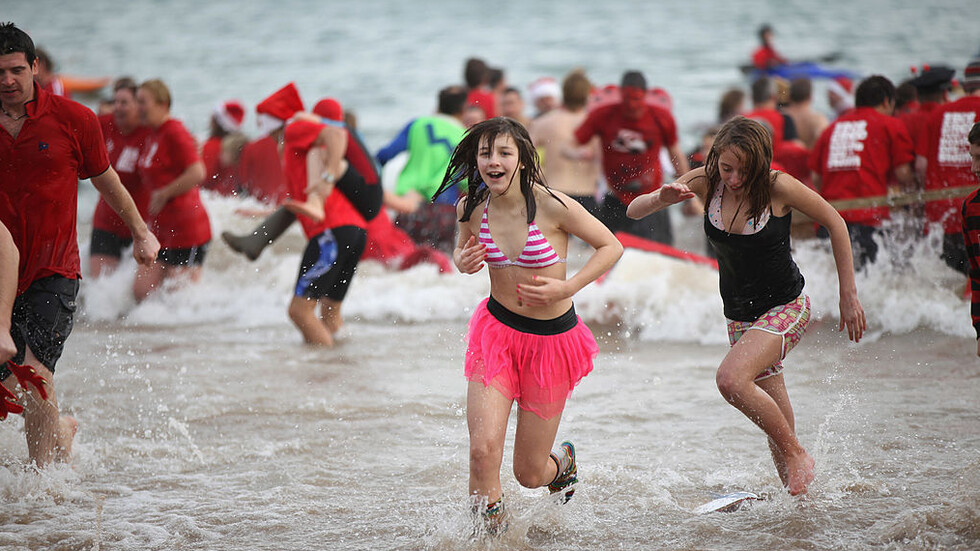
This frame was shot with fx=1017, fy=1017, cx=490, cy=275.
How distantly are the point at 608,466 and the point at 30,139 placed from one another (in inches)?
126

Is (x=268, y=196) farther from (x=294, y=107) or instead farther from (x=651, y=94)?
(x=651, y=94)

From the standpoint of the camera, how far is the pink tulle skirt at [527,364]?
417cm

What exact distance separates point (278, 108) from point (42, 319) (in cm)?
354

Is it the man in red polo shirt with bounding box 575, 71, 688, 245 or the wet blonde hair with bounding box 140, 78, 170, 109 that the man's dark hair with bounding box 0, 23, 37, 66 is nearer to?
the wet blonde hair with bounding box 140, 78, 170, 109

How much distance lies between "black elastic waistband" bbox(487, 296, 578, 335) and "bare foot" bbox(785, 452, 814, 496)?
1.21 meters

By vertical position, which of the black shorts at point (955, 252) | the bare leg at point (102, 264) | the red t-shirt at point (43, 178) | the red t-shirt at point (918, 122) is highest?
the red t-shirt at point (43, 178)

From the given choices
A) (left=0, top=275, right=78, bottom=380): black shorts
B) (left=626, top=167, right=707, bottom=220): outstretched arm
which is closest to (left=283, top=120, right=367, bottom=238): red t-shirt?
(left=0, top=275, right=78, bottom=380): black shorts

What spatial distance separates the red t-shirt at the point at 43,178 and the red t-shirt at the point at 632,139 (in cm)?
547

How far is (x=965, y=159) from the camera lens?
7.68m

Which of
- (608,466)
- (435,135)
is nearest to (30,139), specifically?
(608,466)

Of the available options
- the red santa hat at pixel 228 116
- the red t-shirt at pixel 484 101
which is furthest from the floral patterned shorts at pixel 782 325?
the red santa hat at pixel 228 116

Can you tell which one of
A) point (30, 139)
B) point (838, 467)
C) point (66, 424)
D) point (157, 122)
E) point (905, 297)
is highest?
point (30, 139)

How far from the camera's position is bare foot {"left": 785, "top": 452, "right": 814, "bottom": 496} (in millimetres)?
4535

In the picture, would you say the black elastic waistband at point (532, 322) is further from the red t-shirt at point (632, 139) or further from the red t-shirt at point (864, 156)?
the red t-shirt at point (632, 139)
